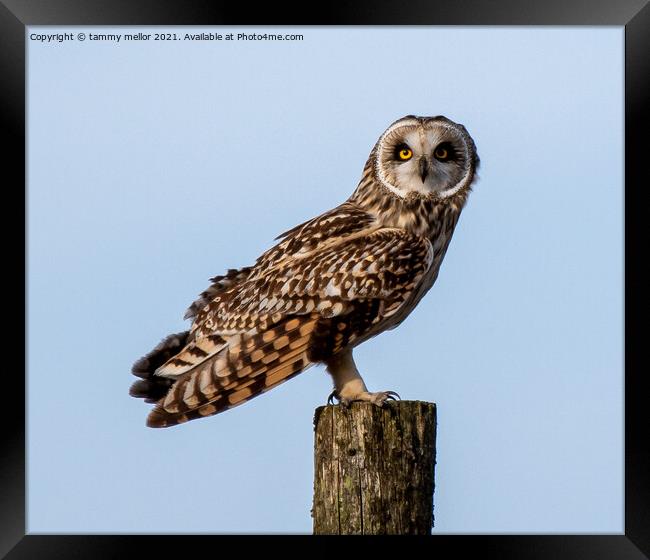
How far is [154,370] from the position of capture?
22.7 ft

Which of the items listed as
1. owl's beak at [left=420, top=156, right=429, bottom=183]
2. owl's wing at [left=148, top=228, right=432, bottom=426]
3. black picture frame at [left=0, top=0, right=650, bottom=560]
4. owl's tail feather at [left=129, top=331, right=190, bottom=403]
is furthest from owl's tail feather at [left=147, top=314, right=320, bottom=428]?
owl's beak at [left=420, top=156, right=429, bottom=183]

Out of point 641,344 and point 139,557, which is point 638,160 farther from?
point 139,557

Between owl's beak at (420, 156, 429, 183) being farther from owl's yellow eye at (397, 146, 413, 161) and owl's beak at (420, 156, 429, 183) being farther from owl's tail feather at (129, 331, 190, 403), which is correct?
owl's tail feather at (129, 331, 190, 403)

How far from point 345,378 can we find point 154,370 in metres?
1.16

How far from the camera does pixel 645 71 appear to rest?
6.23m

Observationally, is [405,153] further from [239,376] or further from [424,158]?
[239,376]

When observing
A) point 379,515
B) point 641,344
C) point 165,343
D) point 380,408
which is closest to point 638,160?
point 641,344

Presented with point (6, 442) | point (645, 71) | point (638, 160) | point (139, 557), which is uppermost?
point (645, 71)

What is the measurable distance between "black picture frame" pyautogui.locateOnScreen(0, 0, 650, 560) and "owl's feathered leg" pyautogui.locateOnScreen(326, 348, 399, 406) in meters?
1.13

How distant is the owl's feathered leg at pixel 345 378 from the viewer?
22.0 ft

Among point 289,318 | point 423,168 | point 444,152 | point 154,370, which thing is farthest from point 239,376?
point 444,152

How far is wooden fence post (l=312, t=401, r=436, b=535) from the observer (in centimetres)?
572
